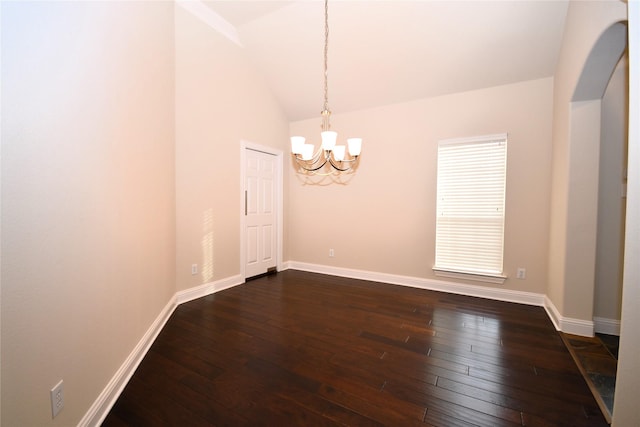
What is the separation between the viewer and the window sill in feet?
11.2

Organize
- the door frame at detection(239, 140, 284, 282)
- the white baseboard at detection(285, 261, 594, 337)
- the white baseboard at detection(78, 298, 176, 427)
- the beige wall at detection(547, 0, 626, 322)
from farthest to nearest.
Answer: the door frame at detection(239, 140, 284, 282)
the white baseboard at detection(285, 261, 594, 337)
the beige wall at detection(547, 0, 626, 322)
the white baseboard at detection(78, 298, 176, 427)

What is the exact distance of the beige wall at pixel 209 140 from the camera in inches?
124

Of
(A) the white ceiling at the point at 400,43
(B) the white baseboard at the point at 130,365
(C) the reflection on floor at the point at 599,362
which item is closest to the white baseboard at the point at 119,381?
(B) the white baseboard at the point at 130,365

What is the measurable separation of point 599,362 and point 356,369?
1879 mm

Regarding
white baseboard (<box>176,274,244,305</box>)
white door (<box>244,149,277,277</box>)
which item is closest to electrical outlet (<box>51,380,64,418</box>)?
white baseboard (<box>176,274,244,305</box>)

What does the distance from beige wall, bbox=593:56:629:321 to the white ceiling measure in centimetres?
77

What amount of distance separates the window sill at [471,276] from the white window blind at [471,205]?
0.04 metres

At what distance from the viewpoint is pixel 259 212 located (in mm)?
4375

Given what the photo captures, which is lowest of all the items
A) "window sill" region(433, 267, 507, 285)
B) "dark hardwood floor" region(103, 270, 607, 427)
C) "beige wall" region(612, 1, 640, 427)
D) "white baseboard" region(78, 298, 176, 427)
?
"dark hardwood floor" region(103, 270, 607, 427)

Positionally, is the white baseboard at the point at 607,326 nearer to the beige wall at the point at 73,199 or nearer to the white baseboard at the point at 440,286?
the white baseboard at the point at 440,286

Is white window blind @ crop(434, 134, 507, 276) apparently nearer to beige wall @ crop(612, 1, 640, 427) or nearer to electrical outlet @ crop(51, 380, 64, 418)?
beige wall @ crop(612, 1, 640, 427)

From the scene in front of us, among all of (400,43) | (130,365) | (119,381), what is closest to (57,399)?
(119,381)

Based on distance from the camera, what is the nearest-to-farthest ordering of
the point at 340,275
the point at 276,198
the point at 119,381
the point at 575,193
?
the point at 119,381 → the point at 575,193 → the point at 340,275 → the point at 276,198

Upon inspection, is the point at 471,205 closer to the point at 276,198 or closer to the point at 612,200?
the point at 612,200
